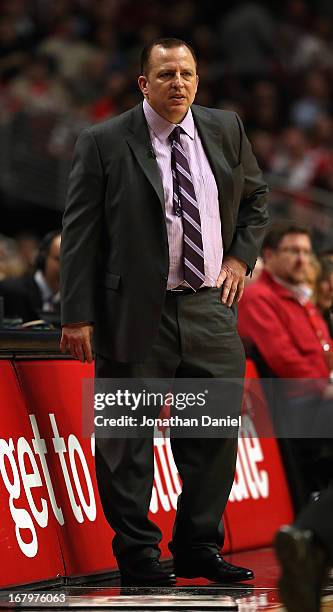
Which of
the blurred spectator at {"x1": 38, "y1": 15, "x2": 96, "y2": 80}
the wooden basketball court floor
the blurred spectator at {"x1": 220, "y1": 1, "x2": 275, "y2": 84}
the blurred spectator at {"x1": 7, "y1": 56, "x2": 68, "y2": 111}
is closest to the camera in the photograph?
the wooden basketball court floor

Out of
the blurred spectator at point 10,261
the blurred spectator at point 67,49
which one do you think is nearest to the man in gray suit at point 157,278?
the blurred spectator at point 10,261

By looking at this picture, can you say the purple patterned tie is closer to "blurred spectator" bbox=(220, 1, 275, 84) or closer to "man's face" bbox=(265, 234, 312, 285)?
"man's face" bbox=(265, 234, 312, 285)

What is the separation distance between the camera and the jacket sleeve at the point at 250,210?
5.21 metres

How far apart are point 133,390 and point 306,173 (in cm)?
962

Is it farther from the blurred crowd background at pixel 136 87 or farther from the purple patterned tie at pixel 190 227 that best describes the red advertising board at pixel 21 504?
the blurred crowd background at pixel 136 87

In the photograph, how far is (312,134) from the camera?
15.1 m

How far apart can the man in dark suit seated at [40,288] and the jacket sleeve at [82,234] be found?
3.41 metres

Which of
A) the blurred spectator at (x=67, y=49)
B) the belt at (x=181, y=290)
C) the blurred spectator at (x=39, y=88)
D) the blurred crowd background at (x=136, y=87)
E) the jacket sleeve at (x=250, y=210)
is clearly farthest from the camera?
the blurred spectator at (x=67, y=49)

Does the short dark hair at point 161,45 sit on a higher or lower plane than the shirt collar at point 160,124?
higher

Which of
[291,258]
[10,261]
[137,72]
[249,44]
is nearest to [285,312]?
[291,258]

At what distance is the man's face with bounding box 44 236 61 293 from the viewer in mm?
8461

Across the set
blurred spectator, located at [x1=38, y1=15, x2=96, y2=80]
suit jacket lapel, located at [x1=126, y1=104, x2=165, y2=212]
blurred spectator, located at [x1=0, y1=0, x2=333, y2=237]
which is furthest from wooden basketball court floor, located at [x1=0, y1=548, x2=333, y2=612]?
blurred spectator, located at [x1=38, y1=15, x2=96, y2=80]

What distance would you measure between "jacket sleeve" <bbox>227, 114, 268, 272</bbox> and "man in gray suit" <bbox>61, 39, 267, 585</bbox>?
0.02 meters

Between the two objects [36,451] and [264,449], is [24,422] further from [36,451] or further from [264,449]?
[264,449]
